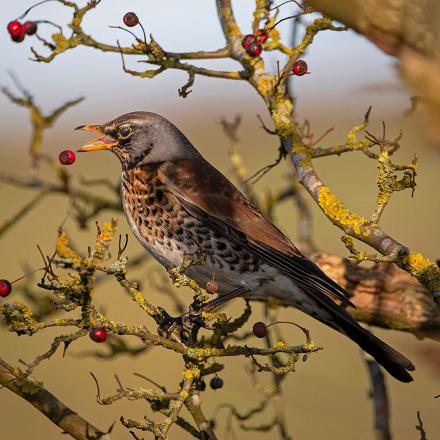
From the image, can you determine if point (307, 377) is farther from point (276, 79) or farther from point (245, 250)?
point (276, 79)

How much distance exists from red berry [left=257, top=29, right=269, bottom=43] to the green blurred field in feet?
2.12

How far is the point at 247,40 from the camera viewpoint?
125 inches

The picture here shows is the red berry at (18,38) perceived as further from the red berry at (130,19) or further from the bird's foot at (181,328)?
the bird's foot at (181,328)

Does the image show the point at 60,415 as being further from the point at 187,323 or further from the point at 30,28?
the point at 30,28

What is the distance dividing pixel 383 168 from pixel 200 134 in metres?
24.3

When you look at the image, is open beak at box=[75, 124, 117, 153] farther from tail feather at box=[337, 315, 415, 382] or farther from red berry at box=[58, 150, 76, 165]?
tail feather at box=[337, 315, 415, 382]

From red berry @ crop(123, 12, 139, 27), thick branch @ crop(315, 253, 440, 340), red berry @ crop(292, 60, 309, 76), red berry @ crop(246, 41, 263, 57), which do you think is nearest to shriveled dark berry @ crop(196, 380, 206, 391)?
thick branch @ crop(315, 253, 440, 340)

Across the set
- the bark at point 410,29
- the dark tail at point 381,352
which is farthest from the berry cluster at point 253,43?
the bark at point 410,29

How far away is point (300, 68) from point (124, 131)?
153 cm

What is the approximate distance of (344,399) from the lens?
922 cm

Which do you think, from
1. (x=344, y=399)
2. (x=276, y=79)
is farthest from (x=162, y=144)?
(x=344, y=399)

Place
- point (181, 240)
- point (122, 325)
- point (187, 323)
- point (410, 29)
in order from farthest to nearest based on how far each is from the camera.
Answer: point (181, 240) → point (187, 323) → point (122, 325) → point (410, 29)

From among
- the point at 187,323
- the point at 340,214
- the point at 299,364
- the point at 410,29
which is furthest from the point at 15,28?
the point at 299,364

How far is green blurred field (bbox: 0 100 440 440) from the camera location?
8.52 meters
